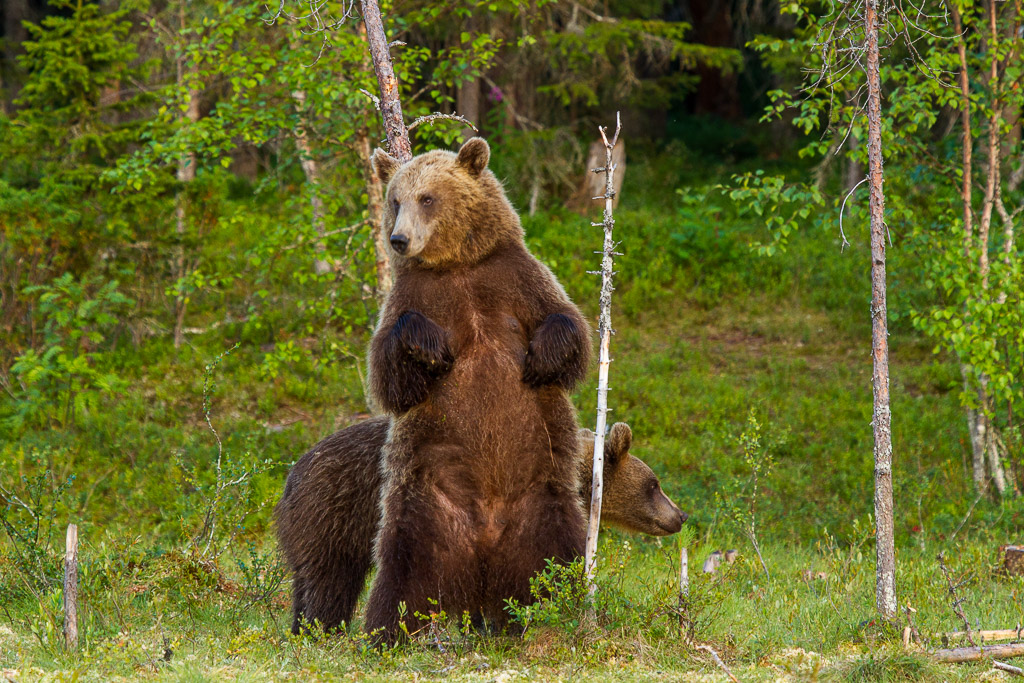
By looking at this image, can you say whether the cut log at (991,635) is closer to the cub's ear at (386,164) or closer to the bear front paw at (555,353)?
the bear front paw at (555,353)

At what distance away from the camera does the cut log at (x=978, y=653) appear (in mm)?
4766

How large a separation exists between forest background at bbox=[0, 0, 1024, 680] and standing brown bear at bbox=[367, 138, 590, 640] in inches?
12.6

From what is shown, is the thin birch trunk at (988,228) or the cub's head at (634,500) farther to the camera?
the thin birch trunk at (988,228)

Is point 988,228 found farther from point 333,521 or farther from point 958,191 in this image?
point 333,521

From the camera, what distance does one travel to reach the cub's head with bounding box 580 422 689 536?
22.4 ft

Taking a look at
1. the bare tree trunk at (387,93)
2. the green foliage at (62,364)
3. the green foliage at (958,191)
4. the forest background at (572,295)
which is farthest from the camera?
the green foliage at (62,364)

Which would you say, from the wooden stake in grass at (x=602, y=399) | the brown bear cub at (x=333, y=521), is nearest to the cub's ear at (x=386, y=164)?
the wooden stake in grass at (x=602, y=399)

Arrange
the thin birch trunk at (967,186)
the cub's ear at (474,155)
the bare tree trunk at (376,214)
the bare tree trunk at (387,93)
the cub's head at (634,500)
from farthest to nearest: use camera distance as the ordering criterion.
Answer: the bare tree trunk at (376,214)
the thin birch trunk at (967,186)
the cub's head at (634,500)
the bare tree trunk at (387,93)
the cub's ear at (474,155)

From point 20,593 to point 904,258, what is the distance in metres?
8.12

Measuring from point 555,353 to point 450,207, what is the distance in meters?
0.92

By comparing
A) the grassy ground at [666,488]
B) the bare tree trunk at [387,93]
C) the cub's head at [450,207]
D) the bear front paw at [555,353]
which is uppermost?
the bare tree trunk at [387,93]

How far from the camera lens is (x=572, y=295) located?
48.9 ft

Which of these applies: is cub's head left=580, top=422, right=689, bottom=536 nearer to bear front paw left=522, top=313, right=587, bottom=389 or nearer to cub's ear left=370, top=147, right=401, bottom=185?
bear front paw left=522, top=313, right=587, bottom=389

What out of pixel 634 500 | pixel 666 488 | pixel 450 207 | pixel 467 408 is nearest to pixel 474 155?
pixel 450 207
